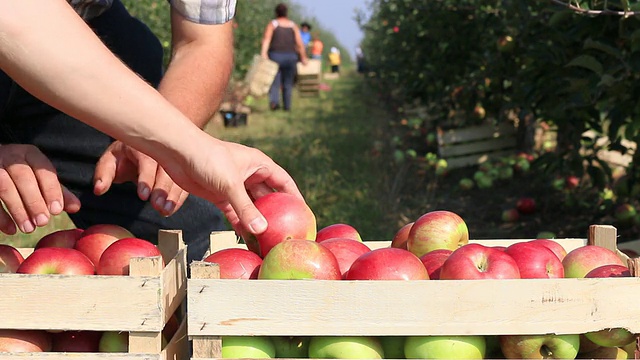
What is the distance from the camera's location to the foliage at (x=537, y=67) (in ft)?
9.83

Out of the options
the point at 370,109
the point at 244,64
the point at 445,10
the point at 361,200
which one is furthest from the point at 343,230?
the point at 244,64

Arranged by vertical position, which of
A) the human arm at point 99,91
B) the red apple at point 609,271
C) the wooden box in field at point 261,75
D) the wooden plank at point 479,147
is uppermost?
the human arm at point 99,91

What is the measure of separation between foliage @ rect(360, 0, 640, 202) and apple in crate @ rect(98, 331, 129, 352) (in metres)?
1.92

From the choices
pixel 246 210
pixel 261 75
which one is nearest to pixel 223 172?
pixel 246 210

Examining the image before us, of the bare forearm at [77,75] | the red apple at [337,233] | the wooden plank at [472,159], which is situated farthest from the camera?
the wooden plank at [472,159]

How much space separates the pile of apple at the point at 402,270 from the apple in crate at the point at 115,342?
0.20 metres

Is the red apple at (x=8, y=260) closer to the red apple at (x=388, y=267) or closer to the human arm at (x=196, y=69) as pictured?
the human arm at (x=196, y=69)

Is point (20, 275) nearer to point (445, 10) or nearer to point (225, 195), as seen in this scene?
point (225, 195)

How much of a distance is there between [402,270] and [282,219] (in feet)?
1.01

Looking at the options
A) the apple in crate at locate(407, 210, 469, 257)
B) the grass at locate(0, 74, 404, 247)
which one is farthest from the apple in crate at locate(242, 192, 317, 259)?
the grass at locate(0, 74, 404, 247)

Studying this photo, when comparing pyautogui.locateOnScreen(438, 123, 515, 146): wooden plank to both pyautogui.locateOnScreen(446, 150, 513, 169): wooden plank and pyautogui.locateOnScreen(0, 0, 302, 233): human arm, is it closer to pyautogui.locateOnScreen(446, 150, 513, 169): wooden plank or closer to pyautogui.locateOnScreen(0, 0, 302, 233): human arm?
pyautogui.locateOnScreen(446, 150, 513, 169): wooden plank

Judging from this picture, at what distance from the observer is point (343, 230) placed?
1.90m

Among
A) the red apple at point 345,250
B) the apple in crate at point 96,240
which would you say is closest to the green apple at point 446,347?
the red apple at point 345,250

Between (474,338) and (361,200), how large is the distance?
4.20m
